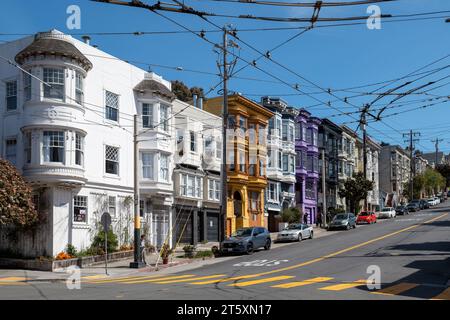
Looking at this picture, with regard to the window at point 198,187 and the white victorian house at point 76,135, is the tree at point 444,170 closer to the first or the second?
the window at point 198,187

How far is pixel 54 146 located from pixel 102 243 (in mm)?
5932

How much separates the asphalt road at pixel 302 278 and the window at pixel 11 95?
11.8m

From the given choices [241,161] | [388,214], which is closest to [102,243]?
[241,161]

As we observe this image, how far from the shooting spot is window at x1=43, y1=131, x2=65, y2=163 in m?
28.4

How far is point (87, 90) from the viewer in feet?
103

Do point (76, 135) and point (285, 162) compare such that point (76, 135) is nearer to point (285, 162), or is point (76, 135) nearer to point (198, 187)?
point (198, 187)

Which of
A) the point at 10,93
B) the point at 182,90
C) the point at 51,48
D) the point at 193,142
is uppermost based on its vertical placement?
the point at 182,90

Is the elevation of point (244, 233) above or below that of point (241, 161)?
below

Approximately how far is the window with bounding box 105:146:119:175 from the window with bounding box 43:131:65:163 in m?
4.28

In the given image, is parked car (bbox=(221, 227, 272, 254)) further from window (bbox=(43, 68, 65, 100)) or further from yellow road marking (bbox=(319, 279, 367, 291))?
yellow road marking (bbox=(319, 279, 367, 291))

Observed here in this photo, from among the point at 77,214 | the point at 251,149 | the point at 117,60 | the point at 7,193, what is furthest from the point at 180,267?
the point at 251,149

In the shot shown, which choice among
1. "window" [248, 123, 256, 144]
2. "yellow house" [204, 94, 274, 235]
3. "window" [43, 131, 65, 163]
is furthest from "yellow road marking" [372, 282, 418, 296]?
"window" [248, 123, 256, 144]

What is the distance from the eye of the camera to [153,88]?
35.6 m
